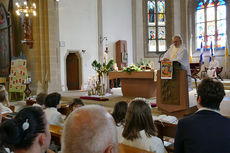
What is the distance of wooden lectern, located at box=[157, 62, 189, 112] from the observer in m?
5.08

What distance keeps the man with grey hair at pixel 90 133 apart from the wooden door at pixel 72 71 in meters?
11.9

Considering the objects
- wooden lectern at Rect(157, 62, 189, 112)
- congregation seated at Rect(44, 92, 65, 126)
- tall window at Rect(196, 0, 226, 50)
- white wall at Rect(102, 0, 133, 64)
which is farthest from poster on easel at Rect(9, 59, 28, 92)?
tall window at Rect(196, 0, 226, 50)

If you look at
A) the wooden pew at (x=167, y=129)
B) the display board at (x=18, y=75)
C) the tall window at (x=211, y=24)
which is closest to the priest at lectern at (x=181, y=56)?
the wooden pew at (x=167, y=129)

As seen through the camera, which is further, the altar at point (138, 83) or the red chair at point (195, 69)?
the red chair at point (195, 69)

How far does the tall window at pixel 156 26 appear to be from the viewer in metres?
15.6

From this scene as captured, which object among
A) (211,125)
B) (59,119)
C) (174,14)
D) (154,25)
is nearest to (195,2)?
(174,14)

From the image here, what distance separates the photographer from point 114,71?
8.80 metres

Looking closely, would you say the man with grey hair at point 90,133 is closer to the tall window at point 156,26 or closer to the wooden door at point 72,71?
the wooden door at point 72,71

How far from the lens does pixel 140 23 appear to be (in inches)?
599

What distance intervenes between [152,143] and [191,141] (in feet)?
1.88

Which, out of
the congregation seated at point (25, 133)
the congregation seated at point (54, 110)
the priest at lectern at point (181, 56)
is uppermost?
the priest at lectern at point (181, 56)

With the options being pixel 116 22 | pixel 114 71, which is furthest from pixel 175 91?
pixel 116 22

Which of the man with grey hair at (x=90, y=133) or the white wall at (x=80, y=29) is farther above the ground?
the white wall at (x=80, y=29)

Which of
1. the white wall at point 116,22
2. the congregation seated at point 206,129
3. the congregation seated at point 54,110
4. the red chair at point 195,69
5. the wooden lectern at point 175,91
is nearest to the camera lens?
the congregation seated at point 206,129
